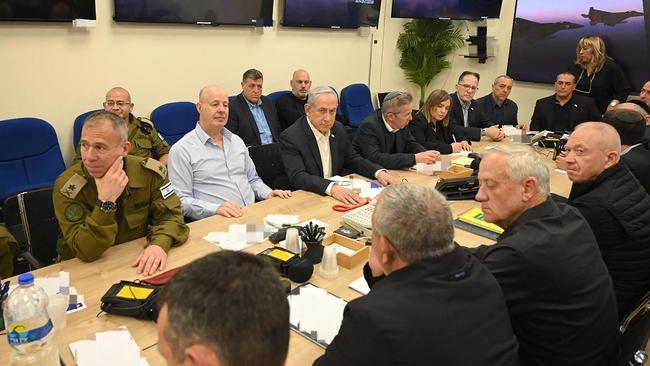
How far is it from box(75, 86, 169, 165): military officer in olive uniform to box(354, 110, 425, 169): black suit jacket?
1.65 metres

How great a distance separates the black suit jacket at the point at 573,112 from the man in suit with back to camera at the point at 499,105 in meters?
0.27

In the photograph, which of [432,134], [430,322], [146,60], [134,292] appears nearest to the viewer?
[430,322]

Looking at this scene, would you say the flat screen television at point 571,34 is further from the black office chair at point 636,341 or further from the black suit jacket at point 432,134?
the black office chair at point 636,341

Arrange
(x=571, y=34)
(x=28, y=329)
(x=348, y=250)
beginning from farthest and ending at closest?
(x=571, y=34) → (x=348, y=250) → (x=28, y=329)

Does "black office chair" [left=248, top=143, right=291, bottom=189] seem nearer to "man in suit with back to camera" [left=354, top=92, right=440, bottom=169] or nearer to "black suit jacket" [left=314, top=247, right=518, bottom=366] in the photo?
"man in suit with back to camera" [left=354, top=92, right=440, bottom=169]

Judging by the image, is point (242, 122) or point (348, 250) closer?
point (348, 250)

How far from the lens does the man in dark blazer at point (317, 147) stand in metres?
3.36

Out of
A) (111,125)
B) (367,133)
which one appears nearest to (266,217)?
(111,125)

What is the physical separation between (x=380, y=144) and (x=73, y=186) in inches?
93.6

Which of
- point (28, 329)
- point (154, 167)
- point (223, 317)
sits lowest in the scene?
point (28, 329)

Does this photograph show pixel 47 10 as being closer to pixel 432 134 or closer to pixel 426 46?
pixel 432 134

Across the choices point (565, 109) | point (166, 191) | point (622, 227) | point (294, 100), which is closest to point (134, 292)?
point (166, 191)

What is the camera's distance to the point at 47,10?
152 inches

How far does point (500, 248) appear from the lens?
1716mm
